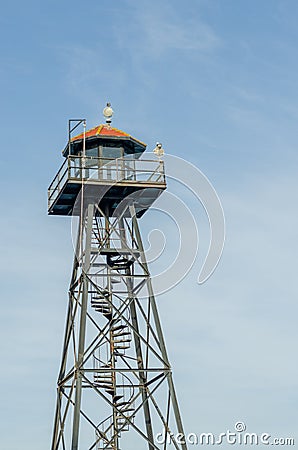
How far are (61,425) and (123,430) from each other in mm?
2541

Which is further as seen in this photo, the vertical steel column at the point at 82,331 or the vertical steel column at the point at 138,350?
the vertical steel column at the point at 138,350

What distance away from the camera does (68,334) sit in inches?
1682

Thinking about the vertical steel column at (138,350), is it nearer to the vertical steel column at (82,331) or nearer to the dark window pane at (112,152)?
the vertical steel column at (82,331)

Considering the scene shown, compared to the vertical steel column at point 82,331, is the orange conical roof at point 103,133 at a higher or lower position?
higher

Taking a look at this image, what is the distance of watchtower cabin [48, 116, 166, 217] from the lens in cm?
4172

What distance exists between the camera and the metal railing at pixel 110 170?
1641 inches

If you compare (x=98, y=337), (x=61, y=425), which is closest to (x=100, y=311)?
(x=98, y=337)

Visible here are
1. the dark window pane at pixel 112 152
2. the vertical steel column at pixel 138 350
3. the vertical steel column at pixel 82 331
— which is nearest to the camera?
the vertical steel column at pixel 82 331

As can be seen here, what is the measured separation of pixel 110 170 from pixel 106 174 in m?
0.24

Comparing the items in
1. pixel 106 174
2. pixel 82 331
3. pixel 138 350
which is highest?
pixel 106 174

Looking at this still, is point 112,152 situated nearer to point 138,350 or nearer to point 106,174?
point 106,174

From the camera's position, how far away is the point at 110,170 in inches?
1658

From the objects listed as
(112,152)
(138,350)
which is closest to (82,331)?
(138,350)

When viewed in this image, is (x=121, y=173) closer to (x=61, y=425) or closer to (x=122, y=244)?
(x=122, y=244)
